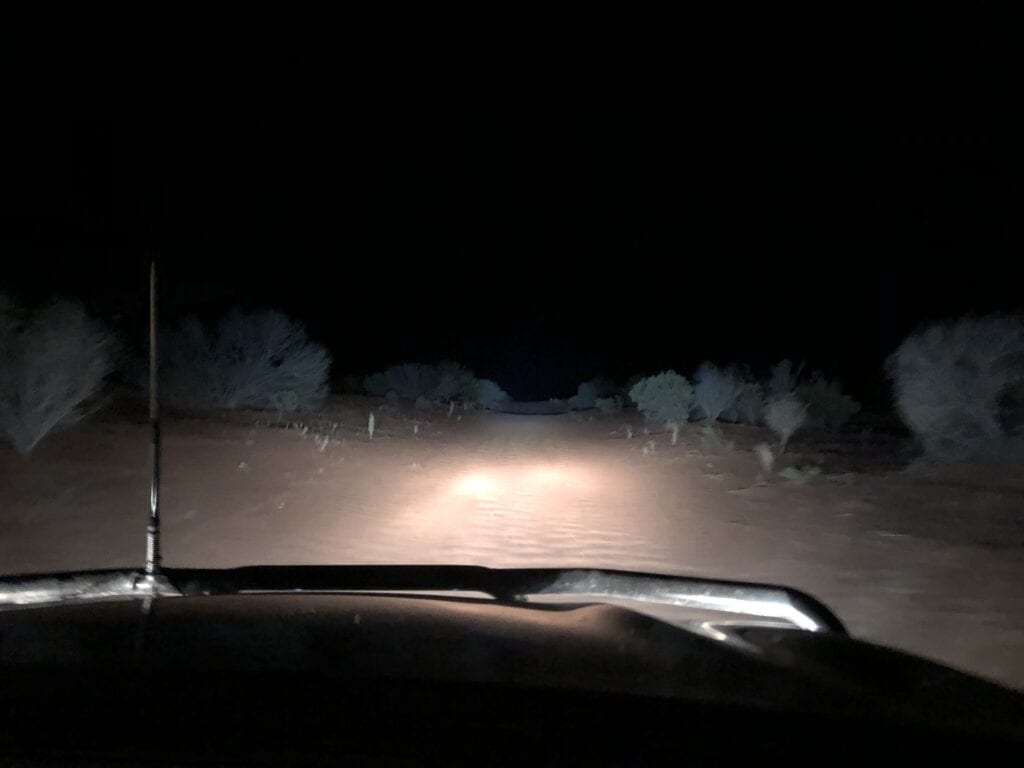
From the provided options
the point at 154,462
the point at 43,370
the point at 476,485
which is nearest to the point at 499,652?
the point at 154,462

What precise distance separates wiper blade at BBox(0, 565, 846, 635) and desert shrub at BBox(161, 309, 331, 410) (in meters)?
25.8

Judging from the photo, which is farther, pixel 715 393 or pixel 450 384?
pixel 450 384

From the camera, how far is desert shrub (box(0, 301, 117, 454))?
1833cm

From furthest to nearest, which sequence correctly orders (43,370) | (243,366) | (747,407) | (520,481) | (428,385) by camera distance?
1. (428,385)
2. (747,407)
3. (243,366)
4. (520,481)
5. (43,370)

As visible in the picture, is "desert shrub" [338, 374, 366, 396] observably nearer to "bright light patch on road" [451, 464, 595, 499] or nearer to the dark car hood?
"bright light patch on road" [451, 464, 595, 499]

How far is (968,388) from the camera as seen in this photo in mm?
21109

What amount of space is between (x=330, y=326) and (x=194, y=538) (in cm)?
7799

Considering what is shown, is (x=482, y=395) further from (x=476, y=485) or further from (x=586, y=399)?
(x=476, y=485)

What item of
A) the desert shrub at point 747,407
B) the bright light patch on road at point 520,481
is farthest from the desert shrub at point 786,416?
the desert shrub at point 747,407

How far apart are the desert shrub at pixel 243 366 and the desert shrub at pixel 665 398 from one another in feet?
37.7

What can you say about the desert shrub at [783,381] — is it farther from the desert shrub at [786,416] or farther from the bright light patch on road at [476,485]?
the bright light patch on road at [476,485]

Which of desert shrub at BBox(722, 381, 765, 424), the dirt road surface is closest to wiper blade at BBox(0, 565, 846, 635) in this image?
the dirt road surface

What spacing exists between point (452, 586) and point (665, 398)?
2930 cm

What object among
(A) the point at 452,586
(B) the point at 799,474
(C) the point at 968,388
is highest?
(C) the point at 968,388
